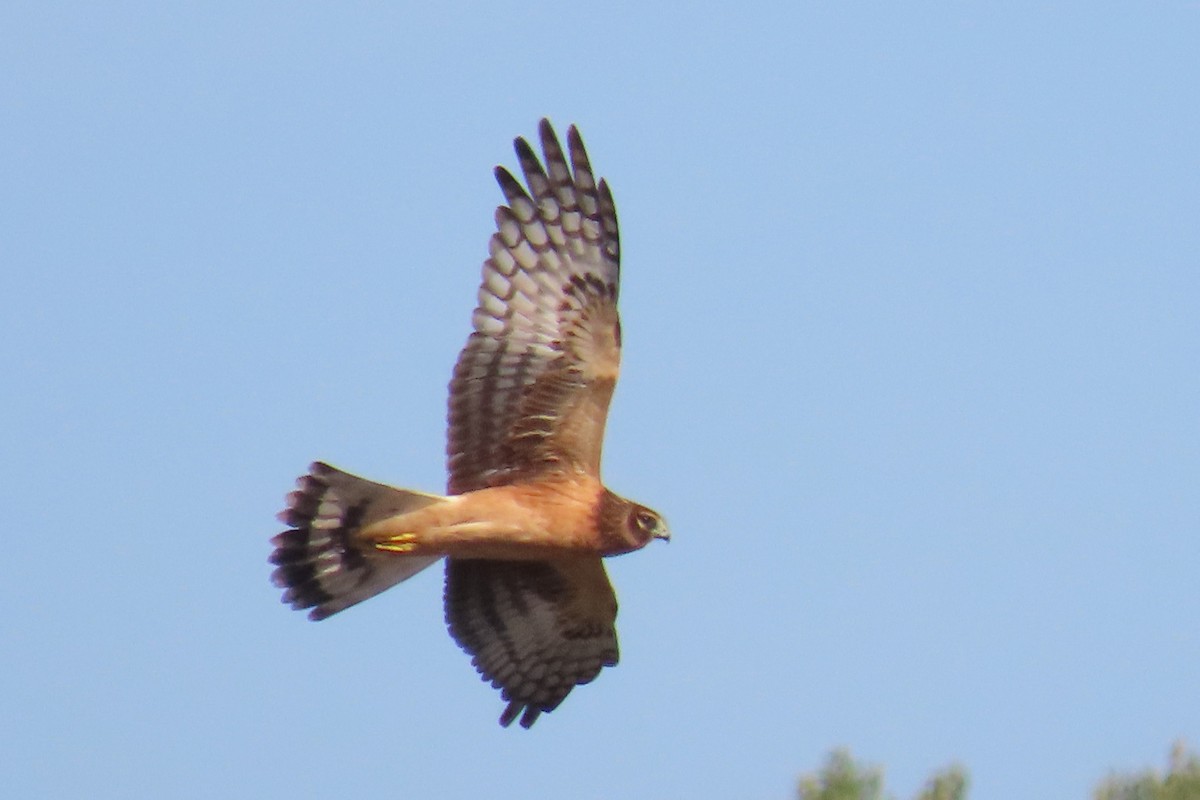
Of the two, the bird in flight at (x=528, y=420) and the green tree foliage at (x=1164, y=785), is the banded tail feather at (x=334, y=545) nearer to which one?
the bird in flight at (x=528, y=420)

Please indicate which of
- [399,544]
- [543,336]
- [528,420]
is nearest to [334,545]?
[399,544]

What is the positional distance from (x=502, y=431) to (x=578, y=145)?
140 centimetres

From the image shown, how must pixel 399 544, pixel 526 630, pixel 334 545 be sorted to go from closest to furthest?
pixel 399 544
pixel 334 545
pixel 526 630

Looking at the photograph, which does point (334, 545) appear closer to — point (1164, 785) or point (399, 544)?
point (399, 544)

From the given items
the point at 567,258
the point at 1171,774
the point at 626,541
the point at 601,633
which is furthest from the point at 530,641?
the point at 1171,774

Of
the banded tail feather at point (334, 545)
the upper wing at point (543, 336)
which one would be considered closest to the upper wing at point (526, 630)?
the banded tail feather at point (334, 545)

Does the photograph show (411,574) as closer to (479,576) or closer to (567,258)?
(479,576)

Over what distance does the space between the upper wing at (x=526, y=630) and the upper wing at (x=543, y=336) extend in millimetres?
947

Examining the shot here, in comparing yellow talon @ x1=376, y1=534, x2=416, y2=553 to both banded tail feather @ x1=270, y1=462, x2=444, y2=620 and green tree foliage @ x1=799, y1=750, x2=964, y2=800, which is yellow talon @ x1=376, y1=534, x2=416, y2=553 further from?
green tree foliage @ x1=799, y1=750, x2=964, y2=800

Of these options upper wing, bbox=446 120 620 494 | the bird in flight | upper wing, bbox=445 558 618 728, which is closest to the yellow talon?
the bird in flight

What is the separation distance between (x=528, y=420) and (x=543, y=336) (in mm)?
403

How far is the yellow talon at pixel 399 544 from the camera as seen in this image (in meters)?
10.6

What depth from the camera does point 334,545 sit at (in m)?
11.0

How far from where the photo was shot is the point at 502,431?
10.8 metres
